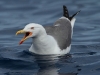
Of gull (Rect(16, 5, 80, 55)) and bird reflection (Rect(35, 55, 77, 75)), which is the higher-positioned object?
gull (Rect(16, 5, 80, 55))

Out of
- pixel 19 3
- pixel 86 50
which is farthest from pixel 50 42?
pixel 19 3

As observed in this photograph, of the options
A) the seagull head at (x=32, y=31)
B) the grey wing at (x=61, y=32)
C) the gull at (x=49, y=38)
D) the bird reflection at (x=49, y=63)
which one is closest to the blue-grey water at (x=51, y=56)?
the bird reflection at (x=49, y=63)

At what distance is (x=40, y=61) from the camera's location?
1032cm

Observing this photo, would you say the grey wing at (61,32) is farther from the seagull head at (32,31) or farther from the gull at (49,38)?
the seagull head at (32,31)

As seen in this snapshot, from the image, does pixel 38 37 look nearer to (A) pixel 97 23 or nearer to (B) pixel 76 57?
(B) pixel 76 57

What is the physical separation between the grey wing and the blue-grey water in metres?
0.30

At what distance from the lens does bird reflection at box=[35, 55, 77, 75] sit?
31.1 ft

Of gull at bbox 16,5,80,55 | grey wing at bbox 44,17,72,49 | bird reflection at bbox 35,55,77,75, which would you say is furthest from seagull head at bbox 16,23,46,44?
grey wing at bbox 44,17,72,49

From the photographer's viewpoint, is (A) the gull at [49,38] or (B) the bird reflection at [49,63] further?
(A) the gull at [49,38]

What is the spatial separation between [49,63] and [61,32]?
1.05 m

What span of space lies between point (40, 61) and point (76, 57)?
0.84 meters

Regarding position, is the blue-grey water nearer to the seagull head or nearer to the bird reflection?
the bird reflection

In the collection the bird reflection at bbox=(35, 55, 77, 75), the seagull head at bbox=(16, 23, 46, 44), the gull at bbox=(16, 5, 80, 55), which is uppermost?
the seagull head at bbox=(16, 23, 46, 44)

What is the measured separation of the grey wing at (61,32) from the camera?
35.0ft
